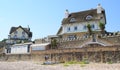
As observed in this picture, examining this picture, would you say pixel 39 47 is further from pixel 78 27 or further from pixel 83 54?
pixel 83 54

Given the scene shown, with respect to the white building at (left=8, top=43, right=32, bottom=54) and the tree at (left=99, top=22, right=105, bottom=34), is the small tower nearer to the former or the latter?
the tree at (left=99, top=22, right=105, bottom=34)

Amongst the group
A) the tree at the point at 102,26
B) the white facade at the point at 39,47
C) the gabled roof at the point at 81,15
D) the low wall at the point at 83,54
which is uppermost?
the gabled roof at the point at 81,15

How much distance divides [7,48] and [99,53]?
38.7 m

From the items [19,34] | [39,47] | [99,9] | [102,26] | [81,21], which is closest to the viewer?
[39,47]

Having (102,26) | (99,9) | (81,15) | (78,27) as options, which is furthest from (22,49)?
(99,9)

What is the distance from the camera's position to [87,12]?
200ft

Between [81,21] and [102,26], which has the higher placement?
[81,21]

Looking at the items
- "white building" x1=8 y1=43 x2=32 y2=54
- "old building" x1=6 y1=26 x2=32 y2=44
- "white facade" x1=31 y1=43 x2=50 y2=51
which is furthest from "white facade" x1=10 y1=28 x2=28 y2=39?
"white facade" x1=31 y1=43 x2=50 y2=51

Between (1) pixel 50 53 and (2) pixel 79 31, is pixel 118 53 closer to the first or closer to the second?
(1) pixel 50 53

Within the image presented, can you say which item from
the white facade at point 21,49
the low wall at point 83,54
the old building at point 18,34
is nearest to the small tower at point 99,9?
the low wall at point 83,54

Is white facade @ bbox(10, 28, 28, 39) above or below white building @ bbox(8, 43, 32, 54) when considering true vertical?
above

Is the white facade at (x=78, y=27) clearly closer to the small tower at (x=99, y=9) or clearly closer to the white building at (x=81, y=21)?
the white building at (x=81, y=21)

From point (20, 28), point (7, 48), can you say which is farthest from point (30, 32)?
point (7, 48)

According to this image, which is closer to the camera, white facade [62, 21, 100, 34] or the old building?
white facade [62, 21, 100, 34]
